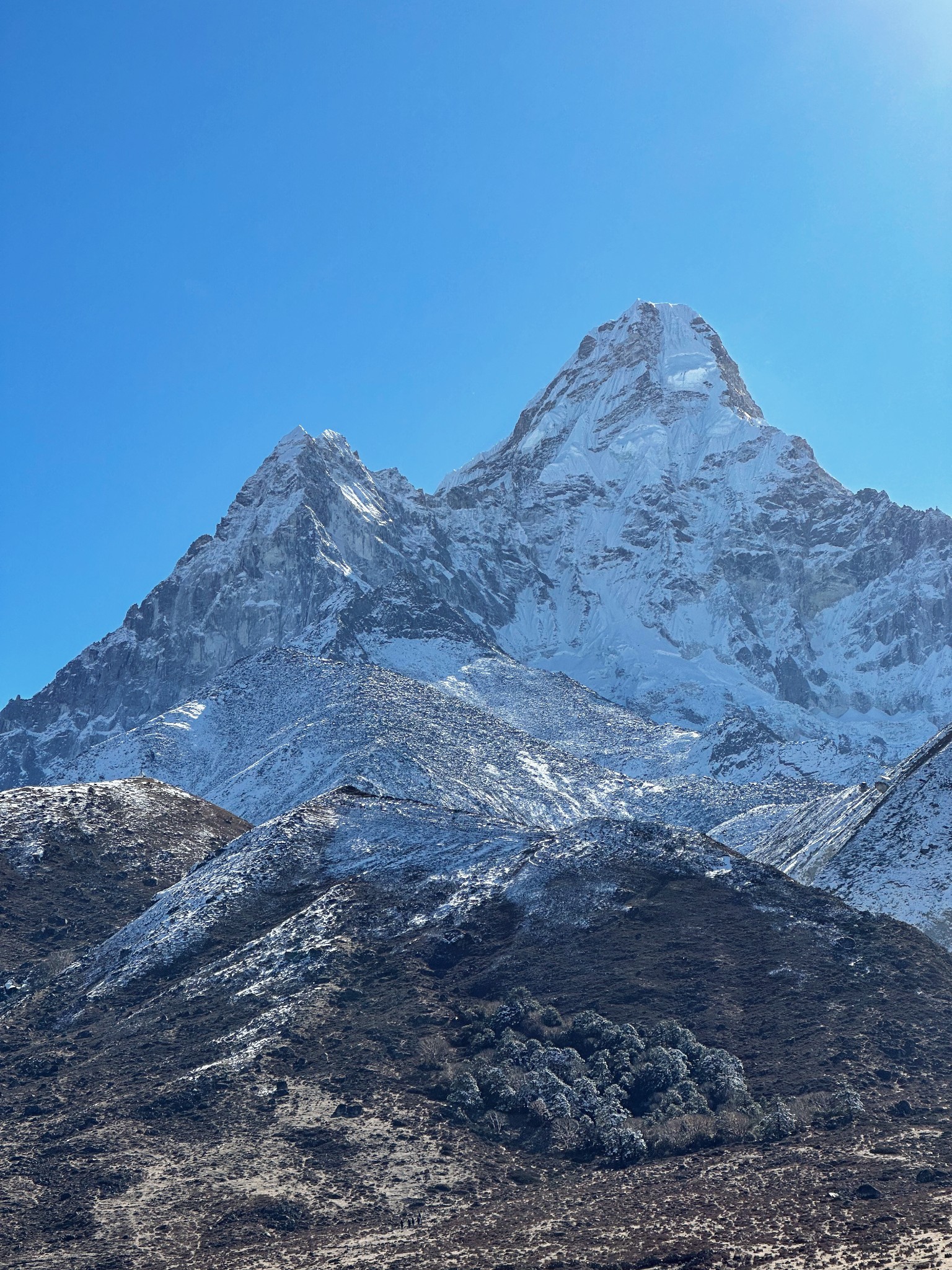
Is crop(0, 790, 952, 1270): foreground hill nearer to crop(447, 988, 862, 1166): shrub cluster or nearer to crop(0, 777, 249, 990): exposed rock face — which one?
crop(447, 988, 862, 1166): shrub cluster

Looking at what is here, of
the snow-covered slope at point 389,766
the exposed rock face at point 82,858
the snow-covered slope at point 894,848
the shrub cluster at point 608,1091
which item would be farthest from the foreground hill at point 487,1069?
the snow-covered slope at point 389,766

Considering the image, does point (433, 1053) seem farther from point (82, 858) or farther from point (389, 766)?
point (389, 766)

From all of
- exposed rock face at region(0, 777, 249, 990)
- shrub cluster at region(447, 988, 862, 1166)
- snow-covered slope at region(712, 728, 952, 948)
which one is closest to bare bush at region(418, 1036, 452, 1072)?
shrub cluster at region(447, 988, 862, 1166)

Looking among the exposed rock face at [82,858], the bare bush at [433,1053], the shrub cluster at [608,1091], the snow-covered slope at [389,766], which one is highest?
the snow-covered slope at [389,766]

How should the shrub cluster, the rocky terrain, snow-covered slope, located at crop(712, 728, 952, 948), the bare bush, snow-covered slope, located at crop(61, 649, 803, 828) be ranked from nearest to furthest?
the rocky terrain < the shrub cluster < the bare bush < snow-covered slope, located at crop(712, 728, 952, 948) < snow-covered slope, located at crop(61, 649, 803, 828)

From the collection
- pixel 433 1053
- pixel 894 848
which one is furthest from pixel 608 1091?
pixel 894 848

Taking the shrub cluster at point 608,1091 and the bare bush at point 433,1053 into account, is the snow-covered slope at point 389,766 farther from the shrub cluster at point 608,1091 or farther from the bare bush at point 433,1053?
the shrub cluster at point 608,1091
